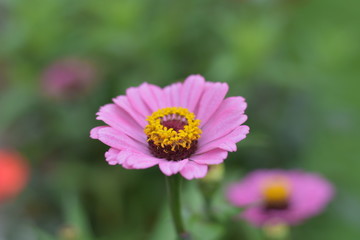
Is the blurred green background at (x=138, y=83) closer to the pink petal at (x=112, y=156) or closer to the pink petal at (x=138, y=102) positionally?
the pink petal at (x=138, y=102)

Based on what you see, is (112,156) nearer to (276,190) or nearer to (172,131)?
(172,131)

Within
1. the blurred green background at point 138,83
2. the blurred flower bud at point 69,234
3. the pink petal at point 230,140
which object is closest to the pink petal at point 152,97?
the pink petal at point 230,140

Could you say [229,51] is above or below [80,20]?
below

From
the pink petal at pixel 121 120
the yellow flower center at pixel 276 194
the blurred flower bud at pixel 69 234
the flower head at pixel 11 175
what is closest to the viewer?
the pink petal at pixel 121 120

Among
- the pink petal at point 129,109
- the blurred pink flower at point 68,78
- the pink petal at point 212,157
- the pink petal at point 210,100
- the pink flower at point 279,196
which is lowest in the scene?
the pink petal at point 212,157

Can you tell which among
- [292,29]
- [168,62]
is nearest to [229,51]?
[168,62]

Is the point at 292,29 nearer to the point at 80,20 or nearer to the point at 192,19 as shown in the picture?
the point at 192,19

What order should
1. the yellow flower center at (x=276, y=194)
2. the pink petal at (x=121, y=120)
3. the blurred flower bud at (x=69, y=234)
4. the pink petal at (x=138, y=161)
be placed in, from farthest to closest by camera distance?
the yellow flower center at (x=276, y=194)
the blurred flower bud at (x=69, y=234)
the pink petal at (x=121, y=120)
the pink petal at (x=138, y=161)

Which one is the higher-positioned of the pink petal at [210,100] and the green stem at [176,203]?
the pink petal at [210,100]
